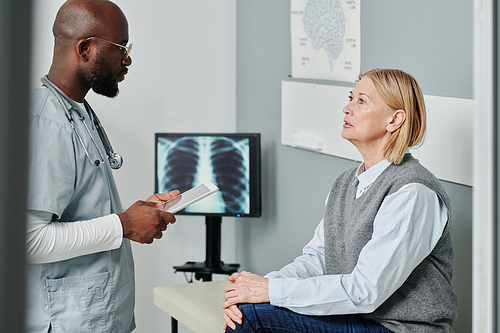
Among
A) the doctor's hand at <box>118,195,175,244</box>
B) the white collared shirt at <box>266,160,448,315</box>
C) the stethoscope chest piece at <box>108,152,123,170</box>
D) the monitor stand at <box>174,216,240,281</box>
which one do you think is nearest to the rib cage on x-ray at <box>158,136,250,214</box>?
the monitor stand at <box>174,216,240,281</box>

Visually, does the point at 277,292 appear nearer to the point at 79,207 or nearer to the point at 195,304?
the point at 79,207

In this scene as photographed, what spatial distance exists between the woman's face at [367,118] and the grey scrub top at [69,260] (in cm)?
82

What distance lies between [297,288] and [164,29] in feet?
6.65

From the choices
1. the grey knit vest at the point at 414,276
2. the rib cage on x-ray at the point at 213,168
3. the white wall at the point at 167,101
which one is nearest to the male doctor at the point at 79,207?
the grey knit vest at the point at 414,276

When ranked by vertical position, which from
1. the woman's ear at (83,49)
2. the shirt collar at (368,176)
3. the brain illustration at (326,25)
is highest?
the brain illustration at (326,25)

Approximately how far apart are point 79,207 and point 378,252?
88 centimetres

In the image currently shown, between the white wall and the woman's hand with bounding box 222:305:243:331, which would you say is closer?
the woman's hand with bounding box 222:305:243:331

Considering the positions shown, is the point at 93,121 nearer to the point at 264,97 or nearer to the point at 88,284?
the point at 88,284

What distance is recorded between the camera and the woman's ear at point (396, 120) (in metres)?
1.58

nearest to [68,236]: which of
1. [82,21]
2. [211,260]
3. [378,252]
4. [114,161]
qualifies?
[114,161]

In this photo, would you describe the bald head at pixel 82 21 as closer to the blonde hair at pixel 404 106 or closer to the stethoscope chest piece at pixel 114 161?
the stethoscope chest piece at pixel 114 161

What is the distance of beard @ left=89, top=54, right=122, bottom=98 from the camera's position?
1.58 meters

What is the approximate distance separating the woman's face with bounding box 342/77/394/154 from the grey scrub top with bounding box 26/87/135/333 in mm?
817

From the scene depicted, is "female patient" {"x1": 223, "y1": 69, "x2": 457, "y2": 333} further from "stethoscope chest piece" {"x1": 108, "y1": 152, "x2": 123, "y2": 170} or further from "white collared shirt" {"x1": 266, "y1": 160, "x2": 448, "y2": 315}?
"stethoscope chest piece" {"x1": 108, "y1": 152, "x2": 123, "y2": 170}
